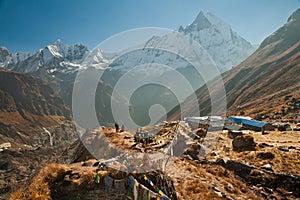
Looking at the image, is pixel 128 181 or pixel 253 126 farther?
pixel 253 126

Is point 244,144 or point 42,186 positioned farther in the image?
point 244,144

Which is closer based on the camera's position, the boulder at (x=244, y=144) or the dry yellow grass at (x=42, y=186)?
the dry yellow grass at (x=42, y=186)

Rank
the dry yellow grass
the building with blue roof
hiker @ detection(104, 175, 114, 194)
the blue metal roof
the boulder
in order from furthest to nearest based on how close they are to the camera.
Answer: the blue metal roof, the building with blue roof, the boulder, hiker @ detection(104, 175, 114, 194), the dry yellow grass

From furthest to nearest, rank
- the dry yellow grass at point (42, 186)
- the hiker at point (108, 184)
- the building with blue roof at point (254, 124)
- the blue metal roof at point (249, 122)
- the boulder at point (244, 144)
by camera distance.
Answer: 1. the blue metal roof at point (249, 122)
2. the building with blue roof at point (254, 124)
3. the boulder at point (244, 144)
4. the hiker at point (108, 184)
5. the dry yellow grass at point (42, 186)

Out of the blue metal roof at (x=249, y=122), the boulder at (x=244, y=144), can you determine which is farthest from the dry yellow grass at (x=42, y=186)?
the blue metal roof at (x=249, y=122)

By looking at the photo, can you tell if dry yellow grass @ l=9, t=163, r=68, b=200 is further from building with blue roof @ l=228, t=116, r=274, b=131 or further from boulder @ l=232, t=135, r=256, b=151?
building with blue roof @ l=228, t=116, r=274, b=131

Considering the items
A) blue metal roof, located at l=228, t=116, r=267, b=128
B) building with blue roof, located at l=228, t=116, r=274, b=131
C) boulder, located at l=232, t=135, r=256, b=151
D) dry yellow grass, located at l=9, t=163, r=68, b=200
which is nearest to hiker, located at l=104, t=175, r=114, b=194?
dry yellow grass, located at l=9, t=163, r=68, b=200

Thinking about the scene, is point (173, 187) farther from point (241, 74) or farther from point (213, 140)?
point (241, 74)

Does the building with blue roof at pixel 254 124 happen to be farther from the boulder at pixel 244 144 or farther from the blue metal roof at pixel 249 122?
the boulder at pixel 244 144

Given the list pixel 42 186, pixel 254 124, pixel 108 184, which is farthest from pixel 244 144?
pixel 42 186

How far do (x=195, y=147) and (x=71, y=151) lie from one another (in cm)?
1176

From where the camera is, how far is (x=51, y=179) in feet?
35.4

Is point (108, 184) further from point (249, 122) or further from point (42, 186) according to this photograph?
point (249, 122)

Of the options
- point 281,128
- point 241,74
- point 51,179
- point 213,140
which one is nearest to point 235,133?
point 213,140
